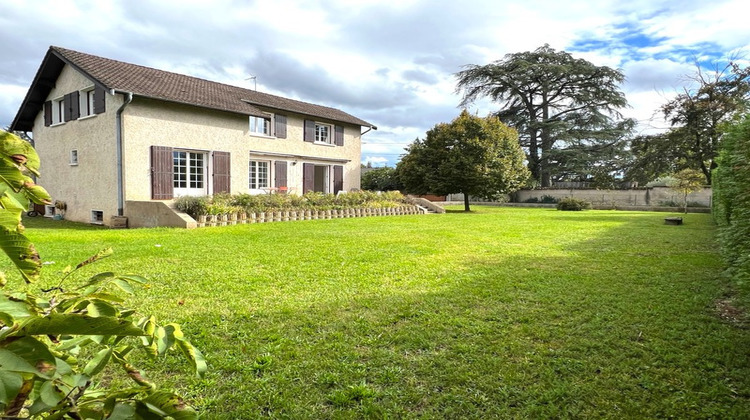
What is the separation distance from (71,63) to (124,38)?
218 cm

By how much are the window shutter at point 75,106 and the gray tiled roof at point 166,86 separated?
135cm

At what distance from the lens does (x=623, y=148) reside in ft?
110

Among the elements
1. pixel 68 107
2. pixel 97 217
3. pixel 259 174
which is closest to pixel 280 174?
pixel 259 174

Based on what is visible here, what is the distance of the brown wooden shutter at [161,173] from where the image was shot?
1384 cm

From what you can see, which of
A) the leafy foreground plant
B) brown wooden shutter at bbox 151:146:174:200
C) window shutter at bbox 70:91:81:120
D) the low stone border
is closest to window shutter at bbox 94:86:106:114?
window shutter at bbox 70:91:81:120

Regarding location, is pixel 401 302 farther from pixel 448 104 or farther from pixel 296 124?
pixel 448 104

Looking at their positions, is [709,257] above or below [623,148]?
below

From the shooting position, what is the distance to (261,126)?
63.3 ft

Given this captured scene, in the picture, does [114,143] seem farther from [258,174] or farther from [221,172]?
[258,174]

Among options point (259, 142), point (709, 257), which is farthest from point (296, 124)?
point (709, 257)

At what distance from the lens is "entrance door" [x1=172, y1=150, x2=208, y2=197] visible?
48.8ft

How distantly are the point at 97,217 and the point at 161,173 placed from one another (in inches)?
114

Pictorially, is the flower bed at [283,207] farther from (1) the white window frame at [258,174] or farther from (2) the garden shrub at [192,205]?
(1) the white window frame at [258,174]

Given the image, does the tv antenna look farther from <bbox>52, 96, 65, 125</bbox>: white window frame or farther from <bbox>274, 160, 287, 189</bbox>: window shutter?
<bbox>52, 96, 65, 125</bbox>: white window frame
